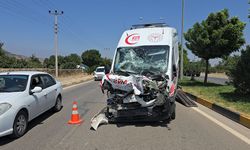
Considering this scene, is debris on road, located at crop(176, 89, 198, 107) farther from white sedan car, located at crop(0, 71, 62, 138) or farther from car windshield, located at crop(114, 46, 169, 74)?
white sedan car, located at crop(0, 71, 62, 138)

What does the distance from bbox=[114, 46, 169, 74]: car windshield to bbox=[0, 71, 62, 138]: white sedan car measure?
7.68 feet

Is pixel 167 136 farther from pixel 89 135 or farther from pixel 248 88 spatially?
pixel 248 88

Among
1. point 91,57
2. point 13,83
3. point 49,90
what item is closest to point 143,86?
point 49,90

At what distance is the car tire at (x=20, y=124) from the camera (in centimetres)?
612

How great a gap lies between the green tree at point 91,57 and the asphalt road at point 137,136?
99.1 metres

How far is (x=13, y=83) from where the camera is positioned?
24.1 feet

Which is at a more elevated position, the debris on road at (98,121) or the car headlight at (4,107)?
the car headlight at (4,107)

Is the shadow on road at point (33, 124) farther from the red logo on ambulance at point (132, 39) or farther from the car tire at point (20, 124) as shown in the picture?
the red logo on ambulance at point (132, 39)

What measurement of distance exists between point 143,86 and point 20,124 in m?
3.18

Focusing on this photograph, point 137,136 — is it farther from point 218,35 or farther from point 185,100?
point 218,35

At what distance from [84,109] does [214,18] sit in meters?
12.8

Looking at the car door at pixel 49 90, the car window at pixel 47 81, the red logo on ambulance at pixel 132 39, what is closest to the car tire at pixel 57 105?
the car door at pixel 49 90

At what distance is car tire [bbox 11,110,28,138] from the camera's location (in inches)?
241

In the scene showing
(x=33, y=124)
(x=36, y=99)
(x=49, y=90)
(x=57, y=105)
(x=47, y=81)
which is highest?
(x=47, y=81)
